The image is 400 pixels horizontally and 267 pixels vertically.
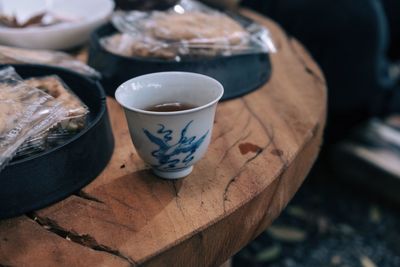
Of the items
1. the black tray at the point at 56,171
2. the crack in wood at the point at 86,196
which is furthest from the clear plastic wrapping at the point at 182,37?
the crack in wood at the point at 86,196

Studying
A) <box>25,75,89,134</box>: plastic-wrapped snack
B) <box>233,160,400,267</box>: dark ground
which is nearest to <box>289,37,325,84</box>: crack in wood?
<box>25,75,89,134</box>: plastic-wrapped snack

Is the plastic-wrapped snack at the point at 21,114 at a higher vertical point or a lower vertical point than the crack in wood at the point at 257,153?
higher

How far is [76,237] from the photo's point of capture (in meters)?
0.56

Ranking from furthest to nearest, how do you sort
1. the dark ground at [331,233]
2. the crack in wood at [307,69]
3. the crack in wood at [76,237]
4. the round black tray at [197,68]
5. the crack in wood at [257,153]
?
the dark ground at [331,233] < the crack in wood at [307,69] < the round black tray at [197,68] < the crack in wood at [257,153] < the crack in wood at [76,237]

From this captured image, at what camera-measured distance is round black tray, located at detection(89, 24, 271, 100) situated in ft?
2.75

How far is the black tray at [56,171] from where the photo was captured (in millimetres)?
572

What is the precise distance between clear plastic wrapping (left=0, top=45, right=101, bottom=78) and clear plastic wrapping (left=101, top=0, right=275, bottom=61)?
0.25 feet

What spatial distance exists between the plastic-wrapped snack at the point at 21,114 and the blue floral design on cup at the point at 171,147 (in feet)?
0.49

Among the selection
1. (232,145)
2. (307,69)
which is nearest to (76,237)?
(232,145)

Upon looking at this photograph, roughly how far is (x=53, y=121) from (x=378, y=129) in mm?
1386

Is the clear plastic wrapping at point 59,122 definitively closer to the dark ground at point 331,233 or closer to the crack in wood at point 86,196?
the crack in wood at point 86,196

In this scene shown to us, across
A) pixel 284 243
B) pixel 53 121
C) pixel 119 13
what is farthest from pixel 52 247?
pixel 284 243

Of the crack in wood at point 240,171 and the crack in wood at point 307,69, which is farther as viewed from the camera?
the crack in wood at point 307,69

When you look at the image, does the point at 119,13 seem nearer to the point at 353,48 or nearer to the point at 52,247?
the point at 52,247
